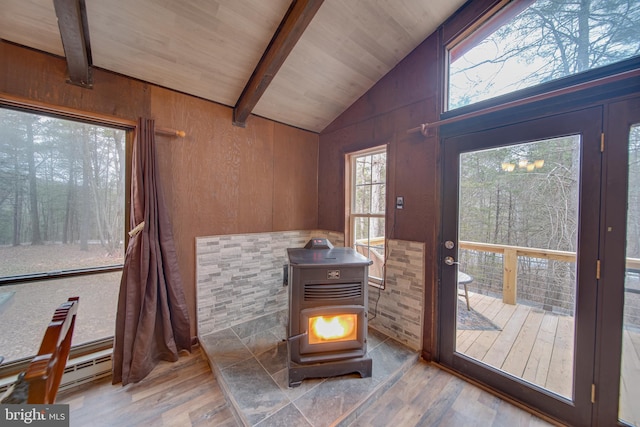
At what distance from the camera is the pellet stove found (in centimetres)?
168

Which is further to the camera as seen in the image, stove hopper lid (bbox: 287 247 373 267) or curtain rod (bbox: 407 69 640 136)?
stove hopper lid (bbox: 287 247 373 267)

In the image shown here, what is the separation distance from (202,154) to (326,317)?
193cm

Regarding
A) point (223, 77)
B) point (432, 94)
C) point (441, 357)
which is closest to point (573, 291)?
point (441, 357)

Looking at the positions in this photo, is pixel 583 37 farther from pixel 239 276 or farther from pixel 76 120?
pixel 76 120

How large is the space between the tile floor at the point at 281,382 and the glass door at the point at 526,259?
583mm

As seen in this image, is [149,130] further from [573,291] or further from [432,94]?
[573,291]

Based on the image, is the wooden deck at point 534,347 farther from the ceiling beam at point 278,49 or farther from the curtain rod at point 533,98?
the ceiling beam at point 278,49

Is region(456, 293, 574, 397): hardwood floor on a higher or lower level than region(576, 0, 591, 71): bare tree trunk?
lower

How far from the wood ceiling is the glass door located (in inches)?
Result: 44.7

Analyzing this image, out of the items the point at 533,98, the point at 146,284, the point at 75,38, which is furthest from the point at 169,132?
the point at 533,98

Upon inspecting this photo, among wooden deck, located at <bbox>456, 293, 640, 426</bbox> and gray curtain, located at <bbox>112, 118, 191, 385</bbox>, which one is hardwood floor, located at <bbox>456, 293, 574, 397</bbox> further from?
gray curtain, located at <bbox>112, 118, 191, 385</bbox>

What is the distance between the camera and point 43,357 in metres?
0.72

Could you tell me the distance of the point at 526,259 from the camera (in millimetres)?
1743

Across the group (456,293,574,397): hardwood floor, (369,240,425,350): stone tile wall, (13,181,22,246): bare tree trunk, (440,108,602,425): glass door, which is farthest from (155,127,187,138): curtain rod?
(456,293,574,397): hardwood floor
